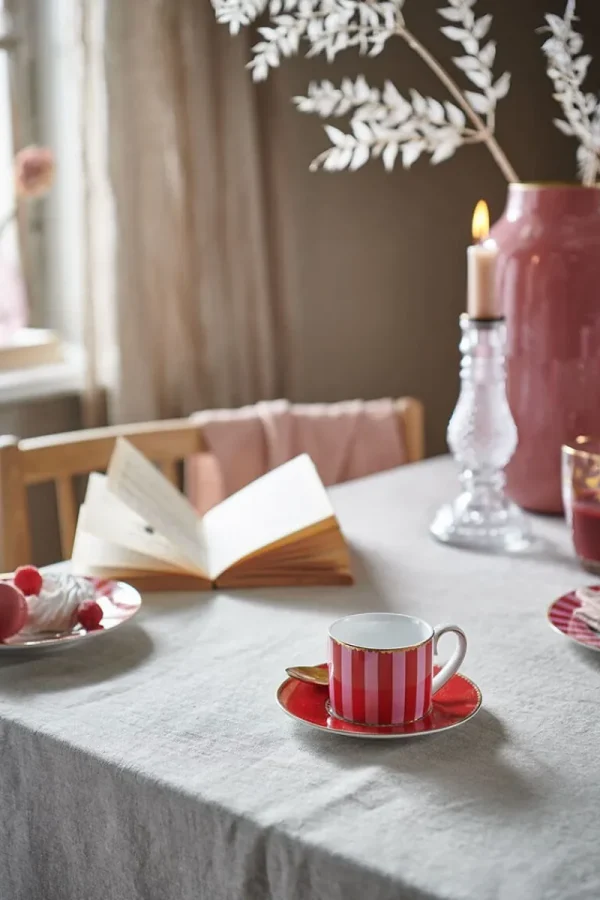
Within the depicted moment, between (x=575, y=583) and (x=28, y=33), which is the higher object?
(x=28, y=33)

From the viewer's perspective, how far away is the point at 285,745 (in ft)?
2.64

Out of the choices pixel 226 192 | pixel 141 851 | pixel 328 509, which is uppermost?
pixel 226 192

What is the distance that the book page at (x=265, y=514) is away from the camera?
1.19 metres

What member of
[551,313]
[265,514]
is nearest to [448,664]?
[265,514]

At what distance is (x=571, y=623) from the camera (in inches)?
40.5

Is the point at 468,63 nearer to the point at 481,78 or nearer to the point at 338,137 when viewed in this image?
the point at 481,78

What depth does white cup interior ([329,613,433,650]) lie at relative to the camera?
0.86 metres

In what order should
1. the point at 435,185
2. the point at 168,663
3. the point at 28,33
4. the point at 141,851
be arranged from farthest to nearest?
→ the point at 435,185 → the point at 28,33 → the point at 168,663 → the point at 141,851

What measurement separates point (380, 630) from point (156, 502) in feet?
1.63

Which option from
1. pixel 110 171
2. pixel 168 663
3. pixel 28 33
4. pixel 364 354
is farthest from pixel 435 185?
pixel 168 663

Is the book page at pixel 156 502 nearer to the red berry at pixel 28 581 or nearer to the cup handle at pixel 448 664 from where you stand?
the red berry at pixel 28 581

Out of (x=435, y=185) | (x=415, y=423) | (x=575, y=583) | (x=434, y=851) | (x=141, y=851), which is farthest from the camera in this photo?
(x=435, y=185)

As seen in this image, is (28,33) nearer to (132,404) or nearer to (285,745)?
(132,404)

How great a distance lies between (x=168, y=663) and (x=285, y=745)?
192 mm
